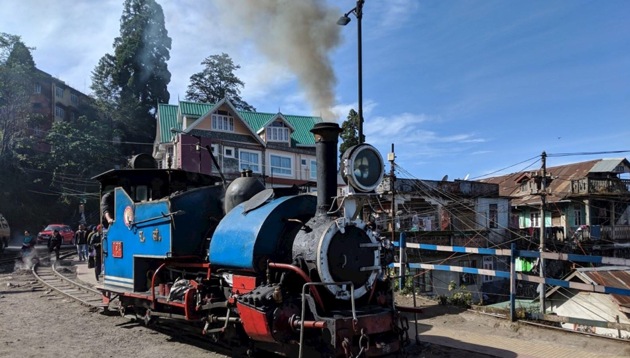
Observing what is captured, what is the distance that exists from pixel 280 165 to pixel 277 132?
2.58 m

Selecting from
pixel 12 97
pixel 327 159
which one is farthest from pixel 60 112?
pixel 327 159

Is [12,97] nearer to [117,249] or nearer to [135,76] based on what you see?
[135,76]

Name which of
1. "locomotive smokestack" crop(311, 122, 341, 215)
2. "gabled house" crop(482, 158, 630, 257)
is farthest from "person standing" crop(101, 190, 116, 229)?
"gabled house" crop(482, 158, 630, 257)

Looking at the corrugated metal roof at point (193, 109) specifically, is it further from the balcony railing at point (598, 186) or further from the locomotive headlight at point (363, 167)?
the locomotive headlight at point (363, 167)

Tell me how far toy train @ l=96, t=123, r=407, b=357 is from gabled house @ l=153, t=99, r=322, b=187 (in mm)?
22759

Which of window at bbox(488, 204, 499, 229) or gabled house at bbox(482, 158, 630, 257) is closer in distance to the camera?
window at bbox(488, 204, 499, 229)

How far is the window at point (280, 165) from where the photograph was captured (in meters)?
34.2

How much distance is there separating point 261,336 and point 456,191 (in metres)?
23.8

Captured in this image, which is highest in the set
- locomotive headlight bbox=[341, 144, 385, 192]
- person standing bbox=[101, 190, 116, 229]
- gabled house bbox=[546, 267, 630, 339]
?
locomotive headlight bbox=[341, 144, 385, 192]

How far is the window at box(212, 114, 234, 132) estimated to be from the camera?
3303 cm

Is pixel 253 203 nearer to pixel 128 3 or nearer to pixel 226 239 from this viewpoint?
pixel 226 239

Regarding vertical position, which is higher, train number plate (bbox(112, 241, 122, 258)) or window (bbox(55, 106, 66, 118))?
window (bbox(55, 106, 66, 118))

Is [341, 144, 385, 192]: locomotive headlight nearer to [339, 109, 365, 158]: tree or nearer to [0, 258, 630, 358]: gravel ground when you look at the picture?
[0, 258, 630, 358]: gravel ground

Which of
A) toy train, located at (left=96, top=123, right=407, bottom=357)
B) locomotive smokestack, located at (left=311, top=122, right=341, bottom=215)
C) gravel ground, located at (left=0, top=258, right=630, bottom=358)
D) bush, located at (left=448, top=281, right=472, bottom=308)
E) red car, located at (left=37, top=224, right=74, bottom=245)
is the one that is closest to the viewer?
toy train, located at (left=96, top=123, right=407, bottom=357)
